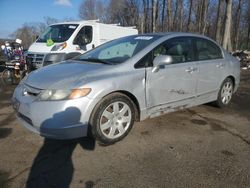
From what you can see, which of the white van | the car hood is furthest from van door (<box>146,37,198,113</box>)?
the white van

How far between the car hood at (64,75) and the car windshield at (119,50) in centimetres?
31

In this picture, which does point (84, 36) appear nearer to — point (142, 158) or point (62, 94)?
point (62, 94)

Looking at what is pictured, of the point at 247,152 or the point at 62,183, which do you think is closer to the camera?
the point at 62,183

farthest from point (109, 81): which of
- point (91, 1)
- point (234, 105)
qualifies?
point (91, 1)

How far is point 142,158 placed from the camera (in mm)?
3744

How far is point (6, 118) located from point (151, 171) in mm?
3290

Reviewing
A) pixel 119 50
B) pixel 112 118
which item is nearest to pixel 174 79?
Answer: pixel 119 50

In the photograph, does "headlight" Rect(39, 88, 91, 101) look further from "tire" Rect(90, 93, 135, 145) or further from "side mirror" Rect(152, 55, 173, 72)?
"side mirror" Rect(152, 55, 173, 72)

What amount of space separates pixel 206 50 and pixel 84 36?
6.55 metres

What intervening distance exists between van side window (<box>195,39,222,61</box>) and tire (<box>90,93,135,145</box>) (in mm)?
1883

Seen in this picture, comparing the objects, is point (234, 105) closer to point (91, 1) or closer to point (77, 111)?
point (77, 111)

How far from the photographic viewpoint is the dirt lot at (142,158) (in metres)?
3.21

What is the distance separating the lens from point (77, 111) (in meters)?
3.71

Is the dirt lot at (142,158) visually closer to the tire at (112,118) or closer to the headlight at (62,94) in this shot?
the tire at (112,118)
